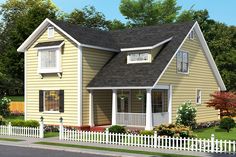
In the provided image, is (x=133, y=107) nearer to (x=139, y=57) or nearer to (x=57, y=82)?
(x=139, y=57)

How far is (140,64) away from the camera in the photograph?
30516 millimetres

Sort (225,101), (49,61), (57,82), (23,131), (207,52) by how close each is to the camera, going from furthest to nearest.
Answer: (207,52)
(225,101)
(49,61)
(57,82)
(23,131)

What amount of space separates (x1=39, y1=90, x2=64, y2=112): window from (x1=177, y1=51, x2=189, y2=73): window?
9116mm

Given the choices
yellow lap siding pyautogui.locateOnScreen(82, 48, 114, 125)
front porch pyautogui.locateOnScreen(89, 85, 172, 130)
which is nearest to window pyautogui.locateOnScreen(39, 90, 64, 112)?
yellow lap siding pyautogui.locateOnScreen(82, 48, 114, 125)

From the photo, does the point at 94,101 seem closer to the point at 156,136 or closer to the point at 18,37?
the point at 156,136

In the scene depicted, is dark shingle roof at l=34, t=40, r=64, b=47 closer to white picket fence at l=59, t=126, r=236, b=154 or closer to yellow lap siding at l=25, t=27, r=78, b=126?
yellow lap siding at l=25, t=27, r=78, b=126

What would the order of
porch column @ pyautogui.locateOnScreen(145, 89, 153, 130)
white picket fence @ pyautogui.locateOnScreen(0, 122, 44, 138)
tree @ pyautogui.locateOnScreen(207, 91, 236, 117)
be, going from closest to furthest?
1. white picket fence @ pyautogui.locateOnScreen(0, 122, 44, 138)
2. porch column @ pyautogui.locateOnScreen(145, 89, 153, 130)
3. tree @ pyautogui.locateOnScreen(207, 91, 236, 117)

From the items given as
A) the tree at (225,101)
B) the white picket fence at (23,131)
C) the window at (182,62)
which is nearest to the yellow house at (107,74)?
the window at (182,62)

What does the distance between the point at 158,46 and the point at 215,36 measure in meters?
28.8

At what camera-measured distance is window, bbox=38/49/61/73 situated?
30766 mm

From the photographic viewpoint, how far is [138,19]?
2507 inches

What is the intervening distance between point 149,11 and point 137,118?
36.5m

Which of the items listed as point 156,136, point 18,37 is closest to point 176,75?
point 156,136

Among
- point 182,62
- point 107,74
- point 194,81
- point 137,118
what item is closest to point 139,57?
point 107,74
